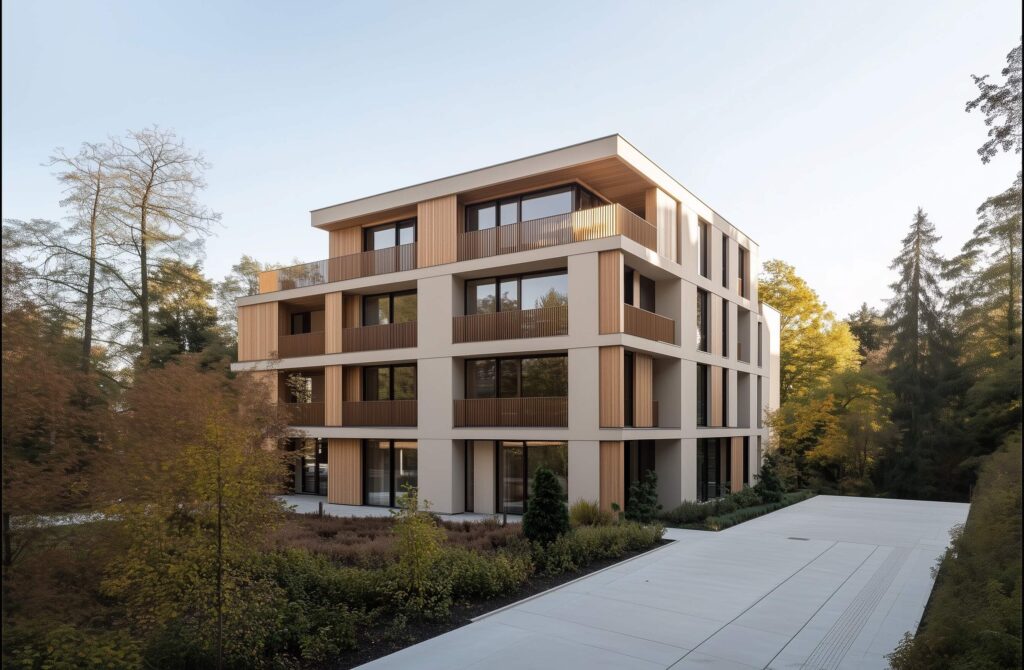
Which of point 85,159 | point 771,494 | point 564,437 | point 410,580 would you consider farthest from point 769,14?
point 85,159

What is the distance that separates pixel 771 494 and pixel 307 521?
16.2 metres

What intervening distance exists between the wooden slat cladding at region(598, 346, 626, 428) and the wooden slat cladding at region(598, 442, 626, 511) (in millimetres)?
678

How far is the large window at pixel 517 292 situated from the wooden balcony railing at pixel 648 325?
6.48 ft

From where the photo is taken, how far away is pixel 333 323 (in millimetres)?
24422

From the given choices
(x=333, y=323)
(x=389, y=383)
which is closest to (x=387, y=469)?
(x=389, y=383)

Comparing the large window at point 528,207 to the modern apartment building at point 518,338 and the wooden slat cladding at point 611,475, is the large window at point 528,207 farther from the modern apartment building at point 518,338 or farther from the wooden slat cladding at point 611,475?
the wooden slat cladding at point 611,475

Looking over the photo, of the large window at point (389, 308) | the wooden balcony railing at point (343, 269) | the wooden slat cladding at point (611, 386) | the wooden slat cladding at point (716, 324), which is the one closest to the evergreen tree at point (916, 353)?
the wooden slat cladding at point (716, 324)

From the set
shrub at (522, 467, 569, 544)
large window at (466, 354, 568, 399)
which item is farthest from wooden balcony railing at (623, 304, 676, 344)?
shrub at (522, 467, 569, 544)

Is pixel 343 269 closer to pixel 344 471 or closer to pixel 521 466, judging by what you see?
pixel 344 471

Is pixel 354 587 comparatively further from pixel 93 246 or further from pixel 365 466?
pixel 93 246

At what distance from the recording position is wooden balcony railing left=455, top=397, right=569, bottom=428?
63.3 ft

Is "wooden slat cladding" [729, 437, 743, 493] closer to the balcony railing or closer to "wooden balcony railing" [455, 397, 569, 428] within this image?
"wooden balcony railing" [455, 397, 569, 428]

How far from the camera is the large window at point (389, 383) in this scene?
23.5 m

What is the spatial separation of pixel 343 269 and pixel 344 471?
7421 millimetres
